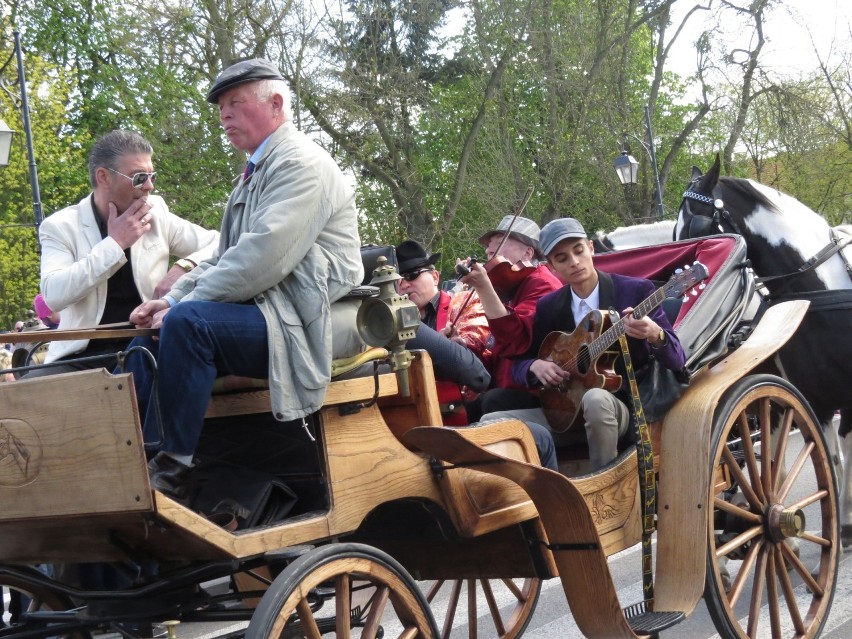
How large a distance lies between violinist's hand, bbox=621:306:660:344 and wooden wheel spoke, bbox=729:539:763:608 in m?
0.97

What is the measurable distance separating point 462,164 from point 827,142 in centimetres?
1046

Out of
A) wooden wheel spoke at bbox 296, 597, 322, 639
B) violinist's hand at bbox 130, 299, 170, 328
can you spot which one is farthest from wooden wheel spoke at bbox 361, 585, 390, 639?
violinist's hand at bbox 130, 299, 170, 328

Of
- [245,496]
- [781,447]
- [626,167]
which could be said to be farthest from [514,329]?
[626,167]

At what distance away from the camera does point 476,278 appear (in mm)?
4422

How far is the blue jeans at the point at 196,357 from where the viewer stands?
3.02 metres

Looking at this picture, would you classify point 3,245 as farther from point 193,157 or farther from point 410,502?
point 410,502

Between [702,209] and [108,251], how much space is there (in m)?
3.79

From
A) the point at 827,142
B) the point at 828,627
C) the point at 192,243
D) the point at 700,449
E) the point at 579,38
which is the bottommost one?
the point at 828,627

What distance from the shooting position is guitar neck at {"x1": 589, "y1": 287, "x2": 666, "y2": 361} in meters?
4.07

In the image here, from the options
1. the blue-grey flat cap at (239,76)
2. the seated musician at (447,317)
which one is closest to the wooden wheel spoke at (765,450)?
the seated musician at (447,317)

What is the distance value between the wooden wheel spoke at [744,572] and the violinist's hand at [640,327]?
97cm

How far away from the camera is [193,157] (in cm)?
2050

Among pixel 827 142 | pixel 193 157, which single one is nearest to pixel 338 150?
pixel 193 157

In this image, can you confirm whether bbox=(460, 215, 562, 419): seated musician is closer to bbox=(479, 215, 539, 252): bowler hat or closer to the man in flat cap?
bbox=(479, 215, 539, 252): bowler hat
